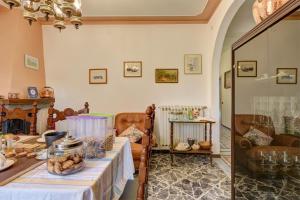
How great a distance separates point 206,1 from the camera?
3088mm

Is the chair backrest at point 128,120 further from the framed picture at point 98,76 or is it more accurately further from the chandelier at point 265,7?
the chandelier at point 265,7

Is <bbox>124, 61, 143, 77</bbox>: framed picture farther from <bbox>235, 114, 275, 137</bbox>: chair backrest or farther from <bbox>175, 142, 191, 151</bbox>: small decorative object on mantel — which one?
<bbox>235, 114, 275, 137</bbox>: chair backrest

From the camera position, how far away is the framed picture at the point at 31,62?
3.48 meters

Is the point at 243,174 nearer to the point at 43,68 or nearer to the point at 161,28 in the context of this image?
the point at 161,28

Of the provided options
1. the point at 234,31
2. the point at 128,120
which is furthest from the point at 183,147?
the point at 234,31

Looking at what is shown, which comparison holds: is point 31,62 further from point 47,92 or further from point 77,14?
point 77,14

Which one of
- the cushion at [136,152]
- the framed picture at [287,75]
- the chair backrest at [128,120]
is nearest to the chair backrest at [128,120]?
the chair backrest at [128,120]

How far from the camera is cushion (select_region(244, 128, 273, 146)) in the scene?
69.5 inches

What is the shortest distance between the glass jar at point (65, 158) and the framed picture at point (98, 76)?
3017mm

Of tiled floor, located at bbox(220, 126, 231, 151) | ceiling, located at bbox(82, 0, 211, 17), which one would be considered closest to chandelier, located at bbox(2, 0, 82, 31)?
ceiling, located at bbox(82, 0, 211, 17)

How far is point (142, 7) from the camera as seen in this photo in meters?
3.29

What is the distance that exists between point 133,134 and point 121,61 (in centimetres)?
161

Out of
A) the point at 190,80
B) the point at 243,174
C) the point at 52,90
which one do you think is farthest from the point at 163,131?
the point at 52,90

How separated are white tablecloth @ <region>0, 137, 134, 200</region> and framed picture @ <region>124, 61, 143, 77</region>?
2.78 m
